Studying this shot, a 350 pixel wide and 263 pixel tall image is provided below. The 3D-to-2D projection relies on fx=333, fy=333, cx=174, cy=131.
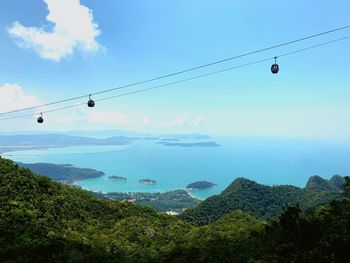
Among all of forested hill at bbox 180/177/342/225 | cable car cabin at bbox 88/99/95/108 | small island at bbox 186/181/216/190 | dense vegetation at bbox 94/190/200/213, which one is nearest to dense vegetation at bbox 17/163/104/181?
dense vegetation at bbox 94/190/200/213

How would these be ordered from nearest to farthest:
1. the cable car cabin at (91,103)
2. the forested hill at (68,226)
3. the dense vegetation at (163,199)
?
the cable car cabin at (91,103) < the forested hill at (68,226) < the dense vegetation at (163,199)

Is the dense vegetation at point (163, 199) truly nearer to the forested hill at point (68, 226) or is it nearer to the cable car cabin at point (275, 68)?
the forested hill at point (68, 226)

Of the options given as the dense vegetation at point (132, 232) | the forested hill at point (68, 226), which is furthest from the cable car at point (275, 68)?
the forested hill at point (68, 226)

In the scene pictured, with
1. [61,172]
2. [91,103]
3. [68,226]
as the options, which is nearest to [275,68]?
[91,103]

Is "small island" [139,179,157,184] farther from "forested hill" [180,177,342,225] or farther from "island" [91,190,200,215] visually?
"forested hill" [180,177,342,225]

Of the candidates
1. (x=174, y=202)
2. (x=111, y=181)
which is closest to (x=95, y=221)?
(x=174, y=202)

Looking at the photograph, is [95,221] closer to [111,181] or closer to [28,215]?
[28,215]

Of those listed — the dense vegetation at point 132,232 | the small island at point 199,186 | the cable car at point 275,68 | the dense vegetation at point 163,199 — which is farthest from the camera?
the small island at point 199,186
